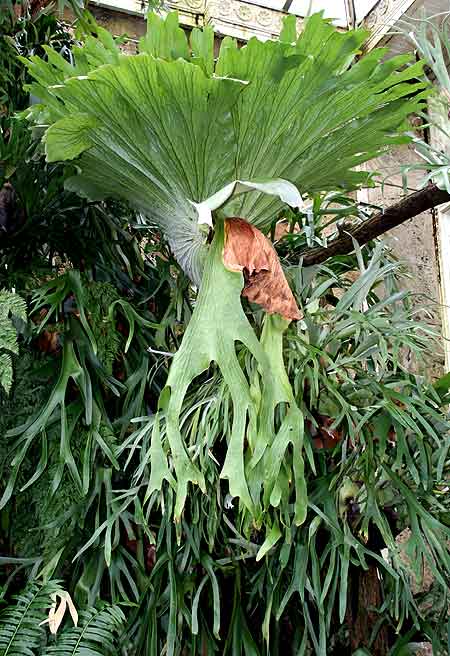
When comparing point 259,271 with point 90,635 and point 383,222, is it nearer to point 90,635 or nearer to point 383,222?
point 383,222

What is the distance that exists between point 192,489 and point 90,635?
262mm

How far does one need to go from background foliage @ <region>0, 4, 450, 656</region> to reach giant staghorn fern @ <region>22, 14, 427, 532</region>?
0.08 m

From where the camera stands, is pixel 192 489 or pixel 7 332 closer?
pixel 7 332

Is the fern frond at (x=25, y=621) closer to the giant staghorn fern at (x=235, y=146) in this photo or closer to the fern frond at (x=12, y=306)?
the giant staghorn fern at (x=235, y=146)

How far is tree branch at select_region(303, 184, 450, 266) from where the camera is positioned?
1163mm

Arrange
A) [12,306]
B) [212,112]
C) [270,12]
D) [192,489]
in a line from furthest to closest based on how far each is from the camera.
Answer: [270,12] → [192,489] → [12,306] → [212,112]

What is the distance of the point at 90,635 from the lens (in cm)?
103

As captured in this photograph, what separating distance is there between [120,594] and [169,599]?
8 cm

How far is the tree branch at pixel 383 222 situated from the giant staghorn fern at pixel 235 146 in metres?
0.10

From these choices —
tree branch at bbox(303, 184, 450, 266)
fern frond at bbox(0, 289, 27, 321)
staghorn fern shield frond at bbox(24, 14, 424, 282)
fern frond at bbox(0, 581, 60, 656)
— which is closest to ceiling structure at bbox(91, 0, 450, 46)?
tree branch at bbox(303, 184, 450, 266)

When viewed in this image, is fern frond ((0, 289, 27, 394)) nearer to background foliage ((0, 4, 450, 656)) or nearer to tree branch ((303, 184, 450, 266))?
background foliage ((0, 4, 450, 656))

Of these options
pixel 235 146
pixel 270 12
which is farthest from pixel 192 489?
pixel 270 12

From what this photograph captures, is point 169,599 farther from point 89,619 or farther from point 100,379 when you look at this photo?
point 100,379

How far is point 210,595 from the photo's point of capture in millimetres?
1233
